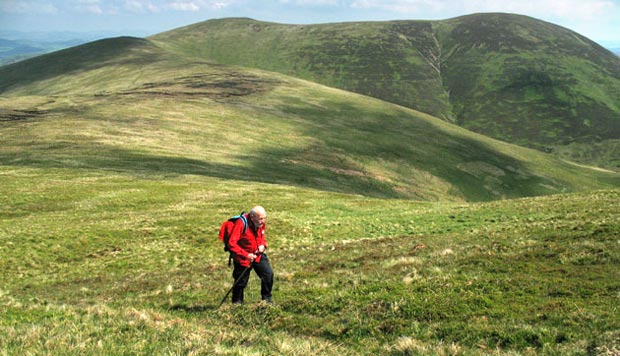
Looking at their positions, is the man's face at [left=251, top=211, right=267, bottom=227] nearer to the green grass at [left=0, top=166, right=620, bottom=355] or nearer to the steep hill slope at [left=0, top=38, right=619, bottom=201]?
the green grass at [left=0, top=166, right=620, bottom=355]

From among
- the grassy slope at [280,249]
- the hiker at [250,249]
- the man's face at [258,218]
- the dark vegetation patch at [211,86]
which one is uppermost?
the dark vegetation patch at [211,86]

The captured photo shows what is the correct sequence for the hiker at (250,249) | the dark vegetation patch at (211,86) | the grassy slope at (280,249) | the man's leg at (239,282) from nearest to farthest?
the grassy slope at (280,249)
the hiker at (250,249)
the man's leg at (239,282)
the dark vegetation patch at (211,86)

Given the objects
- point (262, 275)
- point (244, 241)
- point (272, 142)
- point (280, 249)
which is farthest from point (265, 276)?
A: point (272, 142)

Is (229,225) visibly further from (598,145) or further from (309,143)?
(598,145)

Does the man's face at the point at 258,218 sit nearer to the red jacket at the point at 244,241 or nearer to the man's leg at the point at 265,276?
the red jacket at the point at 244,241

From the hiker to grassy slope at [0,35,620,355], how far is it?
988 mm

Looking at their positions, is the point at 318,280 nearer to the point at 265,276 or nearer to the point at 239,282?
the point at 265,276

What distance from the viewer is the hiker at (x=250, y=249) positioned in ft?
48.0

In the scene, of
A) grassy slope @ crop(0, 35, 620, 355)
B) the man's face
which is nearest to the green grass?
grassy slope @ crop(0, 35, 620, 355)

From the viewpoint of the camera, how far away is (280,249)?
3059 centimetres

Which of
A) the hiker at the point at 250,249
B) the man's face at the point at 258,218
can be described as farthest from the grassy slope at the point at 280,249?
the man's face at the point at 258,218

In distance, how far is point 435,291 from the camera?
1457 centimetres

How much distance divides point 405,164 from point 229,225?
8163 centimetres

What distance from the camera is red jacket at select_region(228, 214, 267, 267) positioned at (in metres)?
14.6
